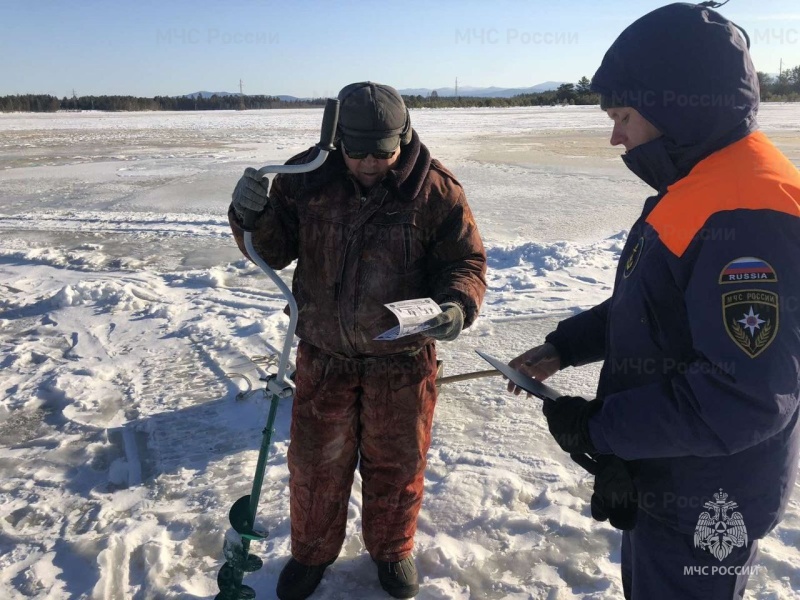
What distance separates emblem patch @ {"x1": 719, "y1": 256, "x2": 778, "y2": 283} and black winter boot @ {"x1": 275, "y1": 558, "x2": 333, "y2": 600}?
6.12 ft

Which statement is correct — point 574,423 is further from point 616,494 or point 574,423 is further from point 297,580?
point 297,580

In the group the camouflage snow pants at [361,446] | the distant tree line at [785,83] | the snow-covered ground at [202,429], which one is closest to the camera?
the camouflage snow pants at [361,446]

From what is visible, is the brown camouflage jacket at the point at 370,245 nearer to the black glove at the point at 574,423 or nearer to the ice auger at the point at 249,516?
the ice auger at the point at 249,516

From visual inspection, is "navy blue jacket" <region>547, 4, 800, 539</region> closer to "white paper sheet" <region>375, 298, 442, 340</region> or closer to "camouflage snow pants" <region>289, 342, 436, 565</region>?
"white paper sheet" <region>375, 298, 442, 340</region>

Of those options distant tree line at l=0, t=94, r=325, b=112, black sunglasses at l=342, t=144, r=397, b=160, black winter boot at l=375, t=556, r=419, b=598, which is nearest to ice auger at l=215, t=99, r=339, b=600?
black sunglasses at l=342, t=144, r=397, b=160

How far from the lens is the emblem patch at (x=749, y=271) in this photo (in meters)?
1.24

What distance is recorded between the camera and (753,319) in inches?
48.9

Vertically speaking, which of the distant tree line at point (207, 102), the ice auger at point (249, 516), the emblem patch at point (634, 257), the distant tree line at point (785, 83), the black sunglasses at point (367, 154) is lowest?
the ice auger at point (249, 516)

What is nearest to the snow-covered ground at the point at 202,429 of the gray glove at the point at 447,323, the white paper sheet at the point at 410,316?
the gray glove at the point at 447,323

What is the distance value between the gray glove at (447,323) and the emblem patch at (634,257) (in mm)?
561

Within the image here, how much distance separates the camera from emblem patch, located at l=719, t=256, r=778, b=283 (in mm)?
1236

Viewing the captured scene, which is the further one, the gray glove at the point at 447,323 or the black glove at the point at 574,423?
the gray glove at the point at 447,323

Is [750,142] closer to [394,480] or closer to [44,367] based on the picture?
[394,480]

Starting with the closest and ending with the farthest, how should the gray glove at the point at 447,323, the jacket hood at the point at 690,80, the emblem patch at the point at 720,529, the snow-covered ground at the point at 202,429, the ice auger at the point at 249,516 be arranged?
1. the jacket hood at the point at 690,80
2. the emblem patch at the point at 720,529
3. the gray glove at the point at 447,323
4. the ice auger at the point at 249,516
5. the snow-covered ground at the point at 202,429
